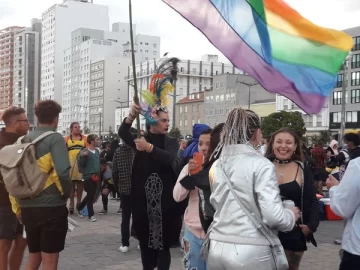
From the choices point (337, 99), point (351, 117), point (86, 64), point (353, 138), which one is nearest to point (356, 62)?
point (337, 99)

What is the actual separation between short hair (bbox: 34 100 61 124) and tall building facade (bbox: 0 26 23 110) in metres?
183

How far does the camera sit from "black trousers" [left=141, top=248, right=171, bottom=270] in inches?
203

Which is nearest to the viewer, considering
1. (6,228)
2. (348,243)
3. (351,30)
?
(348,243)

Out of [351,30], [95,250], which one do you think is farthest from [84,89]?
[95,250]

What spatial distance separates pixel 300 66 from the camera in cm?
463

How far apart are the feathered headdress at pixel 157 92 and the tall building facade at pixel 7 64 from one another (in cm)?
18332

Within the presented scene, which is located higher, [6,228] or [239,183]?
[239,183]

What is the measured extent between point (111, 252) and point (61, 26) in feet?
499

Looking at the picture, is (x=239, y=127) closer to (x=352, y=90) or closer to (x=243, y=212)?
(x=243, y=212)

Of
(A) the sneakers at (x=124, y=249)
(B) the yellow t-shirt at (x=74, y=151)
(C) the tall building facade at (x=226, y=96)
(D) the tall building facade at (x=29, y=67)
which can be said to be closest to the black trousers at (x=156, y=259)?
(A) the sneakers at (x=124, y=249)

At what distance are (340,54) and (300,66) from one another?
1.36 ft

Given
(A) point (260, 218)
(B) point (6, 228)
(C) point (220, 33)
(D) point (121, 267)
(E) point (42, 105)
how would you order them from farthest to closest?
(D) point (121, 267) < (B) point (6, 228) < (E) point (42, 105) < (C) point (220, 33) < (A) point (260, 218)

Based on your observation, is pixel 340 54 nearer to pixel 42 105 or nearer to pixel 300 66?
pixel 300 66

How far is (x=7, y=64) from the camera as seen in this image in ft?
604
